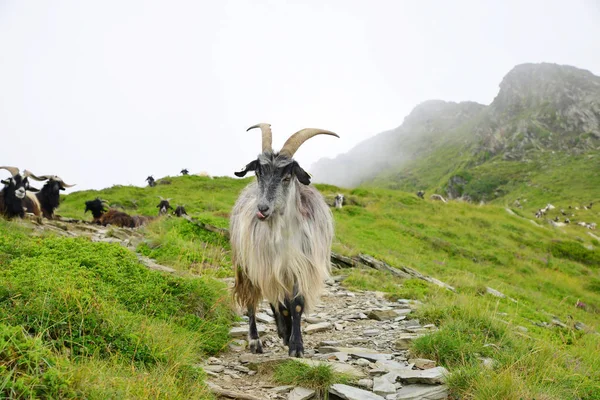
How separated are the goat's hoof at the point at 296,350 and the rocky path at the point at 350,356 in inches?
6.1

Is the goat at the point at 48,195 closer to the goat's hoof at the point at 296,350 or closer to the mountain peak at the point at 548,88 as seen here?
the goat's hoof at the point at 296,350

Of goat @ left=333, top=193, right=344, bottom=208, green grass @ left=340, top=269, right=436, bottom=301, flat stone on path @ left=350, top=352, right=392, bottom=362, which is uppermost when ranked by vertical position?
goat @ left=333, top=193, right=344, bottom=208

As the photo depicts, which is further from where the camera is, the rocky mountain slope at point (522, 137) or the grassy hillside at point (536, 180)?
the rocky mountain slope at point (522, 137)

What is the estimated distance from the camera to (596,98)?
151375 millimetres

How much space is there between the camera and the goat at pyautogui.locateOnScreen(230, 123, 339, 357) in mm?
6562

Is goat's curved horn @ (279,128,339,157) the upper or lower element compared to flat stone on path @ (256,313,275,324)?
upper

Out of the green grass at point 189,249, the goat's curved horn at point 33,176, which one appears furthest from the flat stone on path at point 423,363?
the goat's curved horn at point 33,176

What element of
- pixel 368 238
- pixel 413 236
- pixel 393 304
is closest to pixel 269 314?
pixel 393 304

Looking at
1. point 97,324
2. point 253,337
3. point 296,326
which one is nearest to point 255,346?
point 253,337

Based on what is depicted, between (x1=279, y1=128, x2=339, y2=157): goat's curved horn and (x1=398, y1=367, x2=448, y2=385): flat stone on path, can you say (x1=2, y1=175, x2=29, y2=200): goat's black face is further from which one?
(x1=398, y1=367, x2=448, y2=385): flat stone on path

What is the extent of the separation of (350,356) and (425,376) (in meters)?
1.43

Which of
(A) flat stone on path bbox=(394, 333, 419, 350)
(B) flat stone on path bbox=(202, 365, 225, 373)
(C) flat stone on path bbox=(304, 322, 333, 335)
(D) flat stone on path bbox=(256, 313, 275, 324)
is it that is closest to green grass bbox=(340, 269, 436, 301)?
(C) flat stone on path bbox=(304, 322, 333, 335)

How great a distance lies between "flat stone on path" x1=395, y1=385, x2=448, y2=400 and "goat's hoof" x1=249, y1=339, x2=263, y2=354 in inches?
96.4

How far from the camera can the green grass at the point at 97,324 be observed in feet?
10.7
